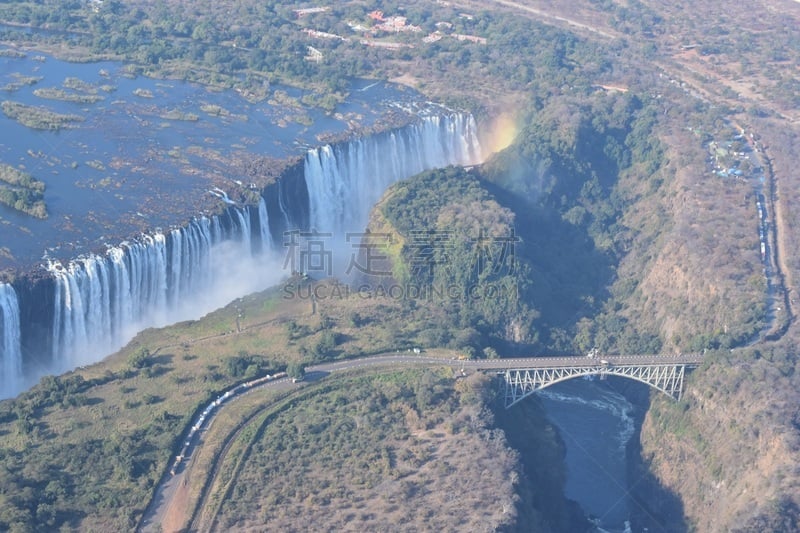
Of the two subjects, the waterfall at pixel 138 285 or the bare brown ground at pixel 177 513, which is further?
the waterfall at pixel 138 285

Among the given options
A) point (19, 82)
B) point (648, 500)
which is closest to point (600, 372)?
point (648, 500)

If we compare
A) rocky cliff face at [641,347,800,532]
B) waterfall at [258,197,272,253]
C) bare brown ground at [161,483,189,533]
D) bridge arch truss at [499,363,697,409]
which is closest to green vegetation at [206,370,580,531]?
bare brown ground at [161,483,189,533]

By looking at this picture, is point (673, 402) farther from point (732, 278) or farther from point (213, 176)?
point (213, 176)

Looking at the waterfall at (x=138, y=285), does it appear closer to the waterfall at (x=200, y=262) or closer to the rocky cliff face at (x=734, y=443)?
the waterfall at (x=200, y=262)

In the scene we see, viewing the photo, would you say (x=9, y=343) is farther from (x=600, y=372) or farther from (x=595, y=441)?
(x=595, y=441)

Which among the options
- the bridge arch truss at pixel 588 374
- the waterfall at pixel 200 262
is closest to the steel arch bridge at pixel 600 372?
the bridge arch truss at pixel 588 374

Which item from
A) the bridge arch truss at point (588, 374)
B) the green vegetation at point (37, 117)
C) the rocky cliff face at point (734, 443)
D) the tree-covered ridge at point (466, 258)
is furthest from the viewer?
the green vegetation at point (37, 117)
